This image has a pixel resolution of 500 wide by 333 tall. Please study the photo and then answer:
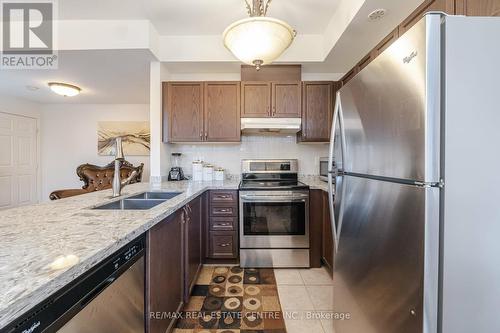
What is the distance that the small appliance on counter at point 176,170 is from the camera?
315 centimetres

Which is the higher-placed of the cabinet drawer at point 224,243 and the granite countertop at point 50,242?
the granite countertop at point 50,242

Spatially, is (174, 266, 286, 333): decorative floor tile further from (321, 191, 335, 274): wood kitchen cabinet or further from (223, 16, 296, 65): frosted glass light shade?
(223, 16, 296, 65): frosted glass light shade

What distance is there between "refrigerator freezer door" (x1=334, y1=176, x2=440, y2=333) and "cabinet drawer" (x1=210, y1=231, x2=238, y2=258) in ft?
4.77

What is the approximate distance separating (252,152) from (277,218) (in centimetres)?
110

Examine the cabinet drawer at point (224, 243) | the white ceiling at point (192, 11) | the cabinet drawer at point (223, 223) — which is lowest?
the cabinet drawer at point (224, 243)

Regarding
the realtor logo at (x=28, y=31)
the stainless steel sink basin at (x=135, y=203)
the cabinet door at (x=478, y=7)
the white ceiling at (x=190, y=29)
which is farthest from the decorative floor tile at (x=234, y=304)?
the realtor logo at (x=28, y=31)

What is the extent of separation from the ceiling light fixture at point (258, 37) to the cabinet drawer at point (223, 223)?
166 centimetres

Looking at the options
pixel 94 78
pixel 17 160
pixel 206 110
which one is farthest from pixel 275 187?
pixel 17 160

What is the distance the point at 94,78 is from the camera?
3.45 meters

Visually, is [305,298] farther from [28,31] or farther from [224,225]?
[28,31]

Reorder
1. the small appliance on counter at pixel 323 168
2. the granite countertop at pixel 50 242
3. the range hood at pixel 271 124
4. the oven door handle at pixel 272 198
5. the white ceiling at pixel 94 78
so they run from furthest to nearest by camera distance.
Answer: the small appliance on counter at pixel 323 168 → the range hood at pixel 271 124 → the white ceiling at pixel 94 78 → the oven door handle at pixel 272 198 → the granite countertop at pixel 50 242

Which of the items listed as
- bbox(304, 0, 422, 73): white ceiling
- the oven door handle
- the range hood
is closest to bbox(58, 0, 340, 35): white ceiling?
bbox(304, 0, 422, 73): white ceiling

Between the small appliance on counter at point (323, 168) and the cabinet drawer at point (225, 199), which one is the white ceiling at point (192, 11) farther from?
the cabinet drawer at point (225, 199)

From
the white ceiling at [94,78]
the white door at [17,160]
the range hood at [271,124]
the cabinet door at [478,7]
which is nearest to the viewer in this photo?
the cabinet door at [478,7]
